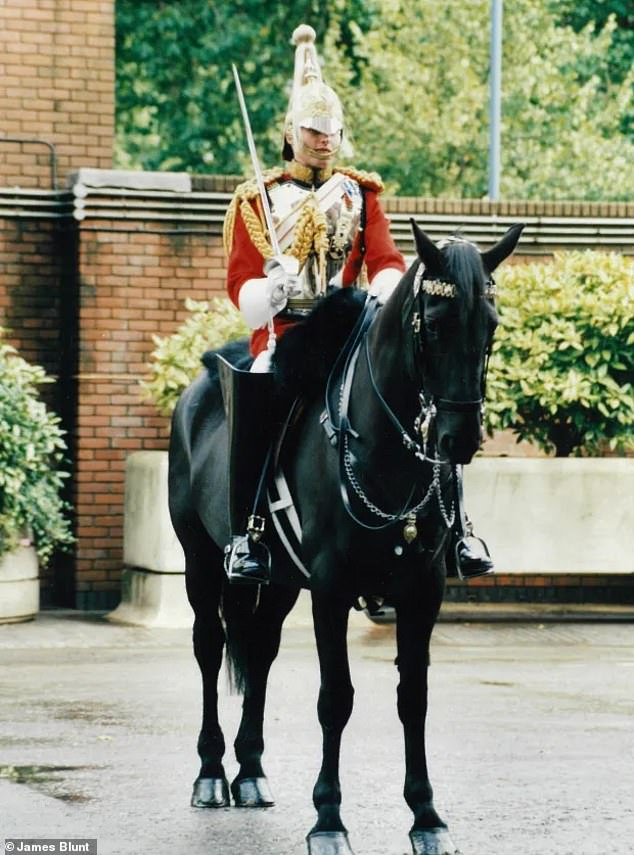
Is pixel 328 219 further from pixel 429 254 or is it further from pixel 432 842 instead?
pixel 432 842

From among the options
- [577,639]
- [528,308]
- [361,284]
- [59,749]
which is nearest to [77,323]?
[528,308]

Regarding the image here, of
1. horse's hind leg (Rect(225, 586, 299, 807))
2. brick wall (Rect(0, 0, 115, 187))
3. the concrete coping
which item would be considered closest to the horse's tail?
horse's hind leg (Rect(225, 586, 299, 807))

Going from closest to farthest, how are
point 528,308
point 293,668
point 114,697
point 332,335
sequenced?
1. point 332,335
2. point 114,697
3. point 293,668
4. point 528,308

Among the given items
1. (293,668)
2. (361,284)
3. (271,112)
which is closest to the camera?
(361,284)

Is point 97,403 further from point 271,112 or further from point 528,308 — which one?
point 271,112

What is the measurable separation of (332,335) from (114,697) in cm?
408

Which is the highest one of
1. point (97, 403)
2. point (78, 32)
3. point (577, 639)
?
point (78, 32)

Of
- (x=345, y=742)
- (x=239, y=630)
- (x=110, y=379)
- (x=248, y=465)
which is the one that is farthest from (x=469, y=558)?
(x=110, y=379)

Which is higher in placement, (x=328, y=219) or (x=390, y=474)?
(x=328, y=219)

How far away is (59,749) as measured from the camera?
9.37 meters

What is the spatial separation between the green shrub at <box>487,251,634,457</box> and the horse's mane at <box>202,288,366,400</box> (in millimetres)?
6952

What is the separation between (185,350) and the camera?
1463cm

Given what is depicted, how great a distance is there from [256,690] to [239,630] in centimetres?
26

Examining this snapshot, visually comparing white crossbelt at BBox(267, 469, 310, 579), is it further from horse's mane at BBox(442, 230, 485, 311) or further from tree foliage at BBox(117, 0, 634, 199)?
tree foliage at BBox(117, 0, 634, 199)
